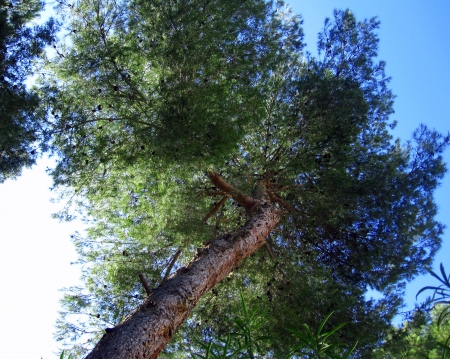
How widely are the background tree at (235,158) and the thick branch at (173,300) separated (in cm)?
102

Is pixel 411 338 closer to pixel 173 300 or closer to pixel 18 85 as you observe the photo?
pixel 173 300

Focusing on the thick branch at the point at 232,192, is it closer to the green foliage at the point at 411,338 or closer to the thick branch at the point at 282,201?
the thick branch at the point at 282,201

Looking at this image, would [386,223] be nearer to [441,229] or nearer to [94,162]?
[441,229]

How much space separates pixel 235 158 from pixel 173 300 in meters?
3.24

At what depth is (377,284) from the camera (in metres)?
5.98

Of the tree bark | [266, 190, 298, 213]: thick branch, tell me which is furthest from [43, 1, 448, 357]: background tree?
the tree bark

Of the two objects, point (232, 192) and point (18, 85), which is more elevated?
point (18, 85)

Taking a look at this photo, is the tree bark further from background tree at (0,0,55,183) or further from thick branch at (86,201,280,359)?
background tree at (0,0,55,183)

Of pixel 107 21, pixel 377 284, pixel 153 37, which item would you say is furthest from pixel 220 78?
pixel 377 284

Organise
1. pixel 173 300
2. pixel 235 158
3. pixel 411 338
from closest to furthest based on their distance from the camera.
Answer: pixel 173 300
pixel 411 338
pixel 235 158

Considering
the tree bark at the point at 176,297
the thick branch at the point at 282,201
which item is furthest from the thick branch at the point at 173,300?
the thick branch at the point at 282,201

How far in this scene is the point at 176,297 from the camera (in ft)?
11.5

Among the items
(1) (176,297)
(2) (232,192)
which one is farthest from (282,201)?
(1) (176,297)

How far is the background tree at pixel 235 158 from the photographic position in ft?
17.0
